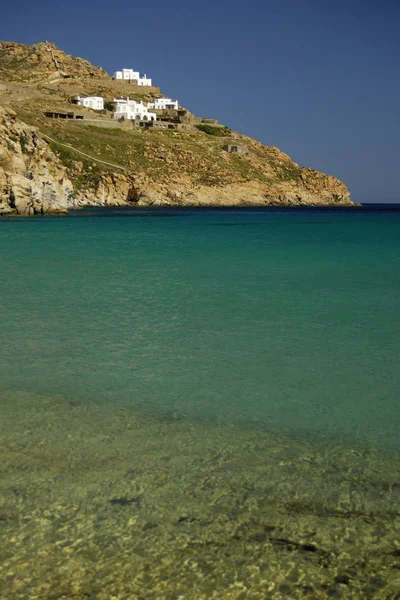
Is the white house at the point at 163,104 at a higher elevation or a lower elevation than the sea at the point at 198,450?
higher

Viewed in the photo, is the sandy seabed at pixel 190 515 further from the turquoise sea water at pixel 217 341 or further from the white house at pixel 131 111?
the white house at pixel 131 111

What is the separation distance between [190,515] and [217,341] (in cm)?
614

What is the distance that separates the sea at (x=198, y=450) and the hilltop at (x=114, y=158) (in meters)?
45.4

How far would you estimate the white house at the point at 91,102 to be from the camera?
421 ft

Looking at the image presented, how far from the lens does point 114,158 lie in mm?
99500

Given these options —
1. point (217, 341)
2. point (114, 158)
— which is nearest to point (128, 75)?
point (114, 158)

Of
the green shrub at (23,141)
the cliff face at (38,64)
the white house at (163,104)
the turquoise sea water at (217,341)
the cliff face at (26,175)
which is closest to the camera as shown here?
the turquoise sea water at (217,341)

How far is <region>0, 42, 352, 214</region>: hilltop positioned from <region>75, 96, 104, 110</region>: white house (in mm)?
2252

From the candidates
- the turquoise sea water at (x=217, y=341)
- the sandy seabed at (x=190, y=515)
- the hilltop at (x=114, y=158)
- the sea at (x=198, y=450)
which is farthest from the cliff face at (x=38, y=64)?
the sandy seabed at (x=190, y=515)

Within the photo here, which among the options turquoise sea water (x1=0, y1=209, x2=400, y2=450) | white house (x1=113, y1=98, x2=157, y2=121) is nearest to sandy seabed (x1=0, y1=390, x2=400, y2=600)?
turquoise sea water (x1=0, y1=209, x2=400, y2=450)

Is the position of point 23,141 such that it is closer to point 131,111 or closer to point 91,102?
point 91,102

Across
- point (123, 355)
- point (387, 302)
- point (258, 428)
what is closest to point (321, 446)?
point (258, 428)

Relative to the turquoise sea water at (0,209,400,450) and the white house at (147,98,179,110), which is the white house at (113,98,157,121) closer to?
the white house at (147,98,179,110)

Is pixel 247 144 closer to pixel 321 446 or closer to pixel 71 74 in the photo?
pixel 71 74
